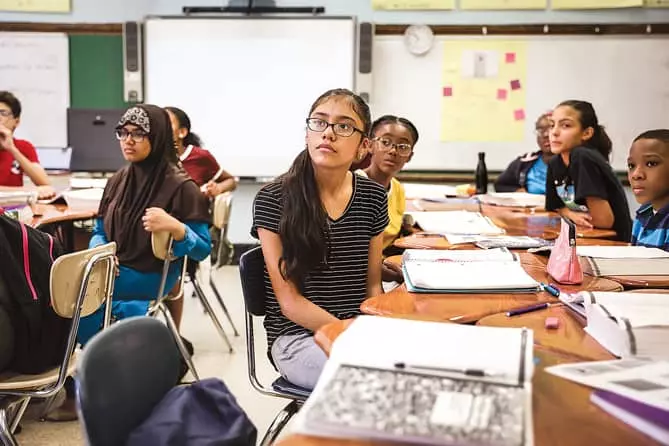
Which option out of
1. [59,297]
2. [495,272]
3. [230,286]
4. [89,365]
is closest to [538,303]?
[495,272]

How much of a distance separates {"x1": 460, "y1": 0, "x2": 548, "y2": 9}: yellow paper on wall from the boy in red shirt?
3.13m

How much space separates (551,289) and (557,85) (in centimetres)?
399

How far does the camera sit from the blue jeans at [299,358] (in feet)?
5.42

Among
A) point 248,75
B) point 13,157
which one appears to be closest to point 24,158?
point 13,157

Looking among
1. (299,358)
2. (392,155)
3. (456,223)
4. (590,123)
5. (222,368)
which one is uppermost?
(590,123)

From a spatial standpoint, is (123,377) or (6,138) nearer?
(123,377)

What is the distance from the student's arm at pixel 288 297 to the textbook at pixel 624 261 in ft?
2.19

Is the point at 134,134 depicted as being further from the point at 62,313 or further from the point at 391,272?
the point at 391,272

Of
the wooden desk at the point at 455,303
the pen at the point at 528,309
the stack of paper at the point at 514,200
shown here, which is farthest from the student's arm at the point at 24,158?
the pen at the point at 528,309

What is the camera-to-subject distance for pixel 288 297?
176 cm

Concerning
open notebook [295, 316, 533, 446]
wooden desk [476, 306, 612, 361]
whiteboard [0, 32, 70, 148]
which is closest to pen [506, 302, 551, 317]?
wooden desk [476, 306, 612, 361]

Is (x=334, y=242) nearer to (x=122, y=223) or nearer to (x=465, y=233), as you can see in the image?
(x=465, y=233)

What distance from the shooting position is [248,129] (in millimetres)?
5312

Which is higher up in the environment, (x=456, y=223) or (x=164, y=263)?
(x=456, y=223)
